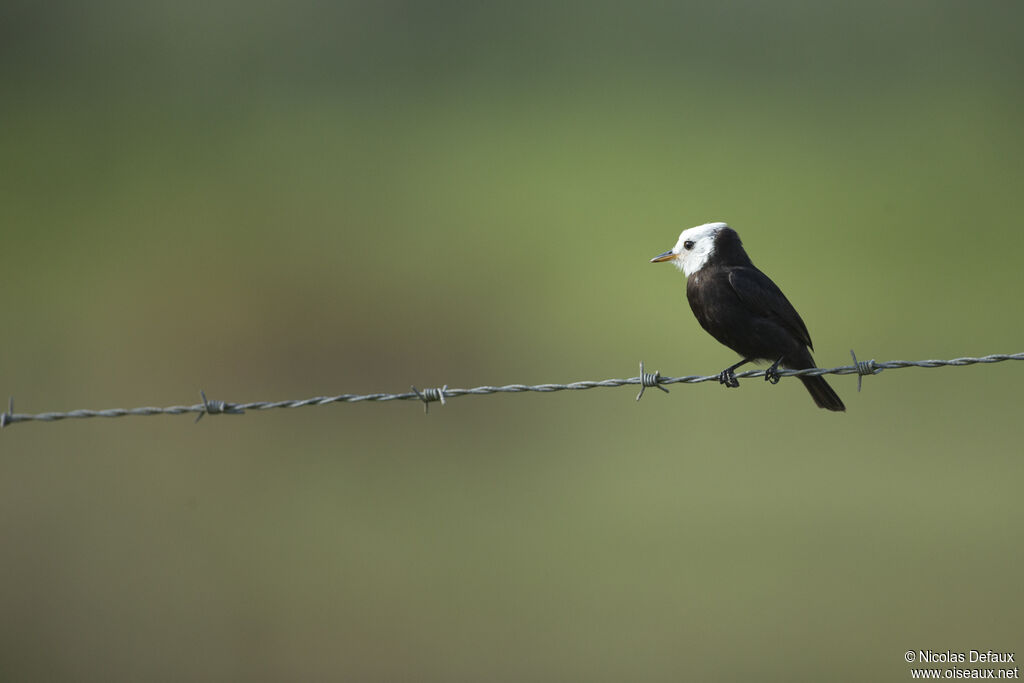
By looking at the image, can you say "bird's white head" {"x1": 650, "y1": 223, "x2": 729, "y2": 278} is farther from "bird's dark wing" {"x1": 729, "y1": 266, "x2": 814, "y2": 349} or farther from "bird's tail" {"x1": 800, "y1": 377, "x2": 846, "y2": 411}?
"bird's tail" {"x1": 800, "y1": 377, "x2": 846, "y2": 411}

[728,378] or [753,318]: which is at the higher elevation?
[753,318]

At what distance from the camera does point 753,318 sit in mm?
5324

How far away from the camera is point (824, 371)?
406 cm

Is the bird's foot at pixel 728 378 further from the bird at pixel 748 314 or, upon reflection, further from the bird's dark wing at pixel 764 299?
the bird's dark wing at pixel 764 299

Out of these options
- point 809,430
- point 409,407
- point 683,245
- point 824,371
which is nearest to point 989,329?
point 809,430

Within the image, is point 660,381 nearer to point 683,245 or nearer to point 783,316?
point 783,316

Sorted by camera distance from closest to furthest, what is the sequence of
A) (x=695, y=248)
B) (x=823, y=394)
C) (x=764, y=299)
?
1. (x=764, y=299)
2. (x=823, y=394)
3. (x=695, y=248)

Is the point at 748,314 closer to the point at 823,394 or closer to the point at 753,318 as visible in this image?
the point at 753,318

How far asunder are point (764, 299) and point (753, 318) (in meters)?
0.11

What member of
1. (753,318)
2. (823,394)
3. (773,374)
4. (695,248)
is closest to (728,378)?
(773,374)

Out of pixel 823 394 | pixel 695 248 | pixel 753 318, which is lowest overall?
pixel 823 394

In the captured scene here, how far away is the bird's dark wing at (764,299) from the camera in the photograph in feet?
17.4

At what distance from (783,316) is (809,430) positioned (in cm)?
973

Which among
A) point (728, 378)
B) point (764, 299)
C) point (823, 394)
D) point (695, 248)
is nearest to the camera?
point (728, 378)
